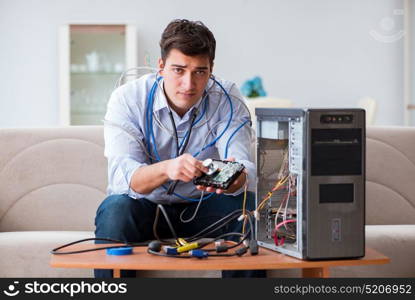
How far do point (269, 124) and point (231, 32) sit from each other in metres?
4.55

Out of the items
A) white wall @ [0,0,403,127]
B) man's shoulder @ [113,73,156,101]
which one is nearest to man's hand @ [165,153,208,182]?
man's shoulder @ [113,73,156,101]

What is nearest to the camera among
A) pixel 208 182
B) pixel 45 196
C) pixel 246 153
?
pixel 208 182

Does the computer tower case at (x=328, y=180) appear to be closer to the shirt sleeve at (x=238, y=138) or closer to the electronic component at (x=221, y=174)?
the electronic component at (x=221, y=174)

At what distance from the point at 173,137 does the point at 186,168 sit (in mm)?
540

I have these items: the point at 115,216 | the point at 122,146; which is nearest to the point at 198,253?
the point at 115,216

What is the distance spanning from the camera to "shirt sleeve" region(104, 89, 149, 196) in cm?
206

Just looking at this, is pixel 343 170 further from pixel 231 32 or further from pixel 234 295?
pixel 231 32

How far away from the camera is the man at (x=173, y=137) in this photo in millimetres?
2045

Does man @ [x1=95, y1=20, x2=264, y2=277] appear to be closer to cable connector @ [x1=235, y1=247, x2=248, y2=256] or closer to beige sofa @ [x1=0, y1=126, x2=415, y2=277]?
cable connector @ [x1=235, y1=247, x2=248, y2=256]

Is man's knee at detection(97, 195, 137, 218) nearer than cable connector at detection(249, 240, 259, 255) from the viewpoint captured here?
No

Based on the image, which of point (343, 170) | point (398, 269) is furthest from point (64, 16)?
point (343, 170)

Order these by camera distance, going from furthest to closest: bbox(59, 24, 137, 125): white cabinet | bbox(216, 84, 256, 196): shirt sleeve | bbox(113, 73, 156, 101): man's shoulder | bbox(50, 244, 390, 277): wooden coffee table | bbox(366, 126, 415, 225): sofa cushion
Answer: bbox(59, 24, 137, 125): white cabinet, bbox(366, 126, 415, 225): sofa cushion, bbox(113, 73, 156, 101): man's shoulder, bbox(216, 84, 256, 196): shirt sleeve, bbox(50, 244, 390, 277): wooden coffee table

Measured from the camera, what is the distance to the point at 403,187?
2871 millimetres

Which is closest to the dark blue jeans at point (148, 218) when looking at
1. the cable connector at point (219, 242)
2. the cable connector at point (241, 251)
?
the cable connector at point (219, 242)
